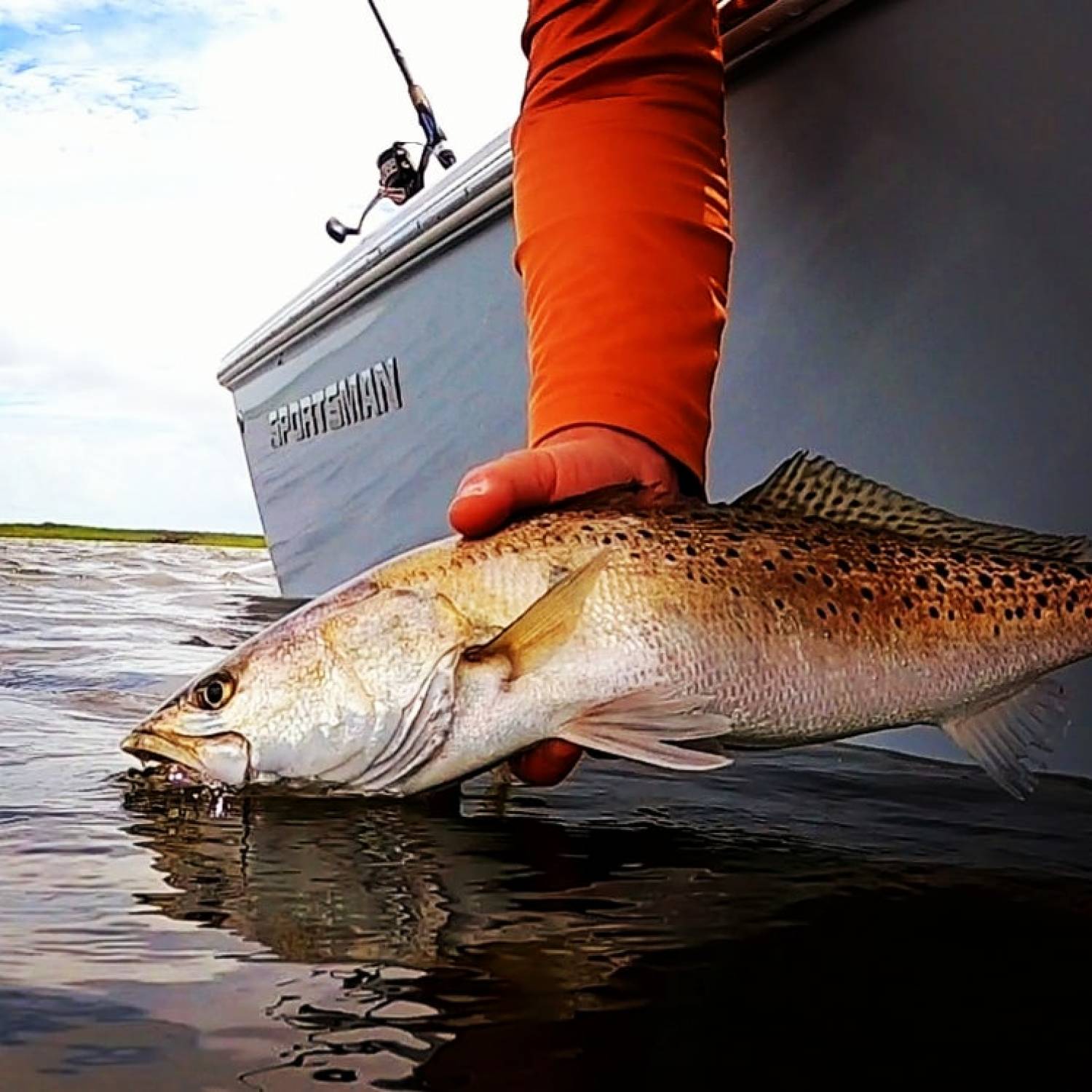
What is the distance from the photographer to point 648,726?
1.93 meters

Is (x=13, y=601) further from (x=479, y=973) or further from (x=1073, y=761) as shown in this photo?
(x=479, y=973)

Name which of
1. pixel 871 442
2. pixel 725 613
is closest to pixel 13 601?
pixel 871 442

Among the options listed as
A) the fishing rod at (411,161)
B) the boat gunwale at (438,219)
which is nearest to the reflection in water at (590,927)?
the boat gunwale at (438,219)

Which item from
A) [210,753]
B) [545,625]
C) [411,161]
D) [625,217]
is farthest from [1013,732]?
[411,161]

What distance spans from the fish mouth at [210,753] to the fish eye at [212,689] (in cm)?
4

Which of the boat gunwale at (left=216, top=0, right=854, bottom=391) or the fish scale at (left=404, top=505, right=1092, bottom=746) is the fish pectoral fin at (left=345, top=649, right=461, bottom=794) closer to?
the fish scale at (left=404, top=505, right=1092, bottom=746)

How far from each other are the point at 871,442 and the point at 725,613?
889 mm

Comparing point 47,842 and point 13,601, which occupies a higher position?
point 13,601

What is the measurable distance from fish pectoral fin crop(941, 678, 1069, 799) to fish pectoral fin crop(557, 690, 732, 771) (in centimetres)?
Answer: 37

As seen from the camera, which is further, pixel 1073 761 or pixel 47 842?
pixel 1073 761

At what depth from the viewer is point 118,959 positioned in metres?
1.44

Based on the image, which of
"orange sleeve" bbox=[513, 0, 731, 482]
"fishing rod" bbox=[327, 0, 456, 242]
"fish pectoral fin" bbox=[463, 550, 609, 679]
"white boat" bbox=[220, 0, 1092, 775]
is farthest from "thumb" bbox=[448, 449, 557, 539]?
"fishing rod" bbox=[327, 0, 456, 242]

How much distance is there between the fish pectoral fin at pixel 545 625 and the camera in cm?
191

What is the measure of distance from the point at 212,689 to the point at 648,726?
58 centimetres
